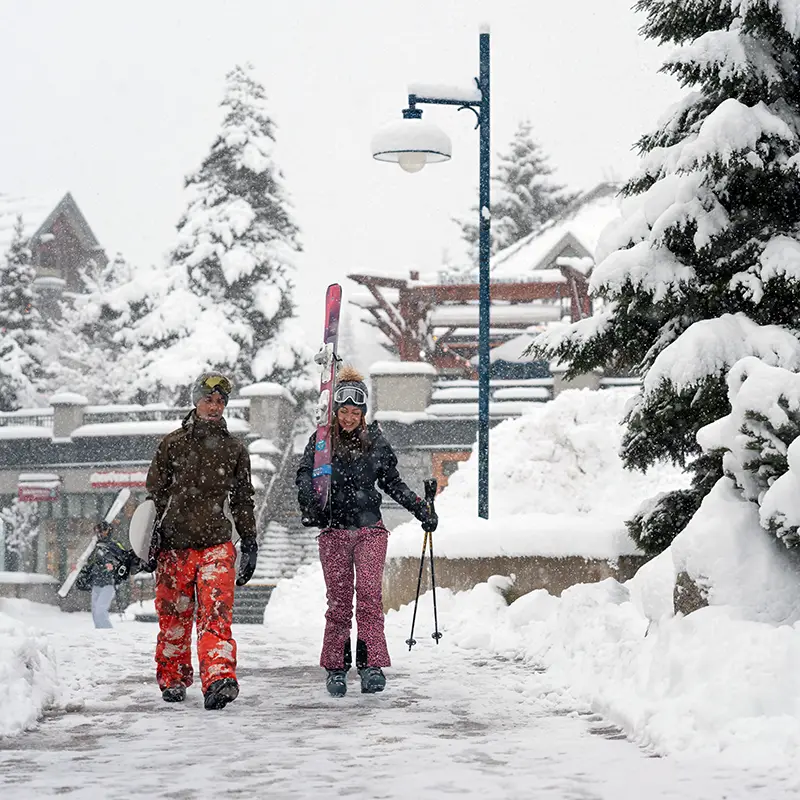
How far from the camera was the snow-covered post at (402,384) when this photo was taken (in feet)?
93.8

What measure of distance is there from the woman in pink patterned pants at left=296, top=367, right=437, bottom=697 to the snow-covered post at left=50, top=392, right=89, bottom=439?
29.1 m

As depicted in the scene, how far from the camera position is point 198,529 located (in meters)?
7.56

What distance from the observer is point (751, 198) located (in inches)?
384

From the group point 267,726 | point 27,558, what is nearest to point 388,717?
point 267,726

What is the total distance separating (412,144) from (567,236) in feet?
101

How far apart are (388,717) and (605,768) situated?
1780 millimetres

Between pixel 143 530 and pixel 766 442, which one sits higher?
pixel 766 442

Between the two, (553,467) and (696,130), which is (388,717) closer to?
(696,130)

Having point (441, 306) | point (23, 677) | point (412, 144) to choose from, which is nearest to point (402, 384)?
point (441, 306)

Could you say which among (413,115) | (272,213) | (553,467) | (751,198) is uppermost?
(272,213)

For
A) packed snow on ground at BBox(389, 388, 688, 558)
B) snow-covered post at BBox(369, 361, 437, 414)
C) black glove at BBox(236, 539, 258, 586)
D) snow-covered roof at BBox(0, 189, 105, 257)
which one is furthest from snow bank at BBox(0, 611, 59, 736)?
snow-covered roof at BBox(0, 189, 105, 257)

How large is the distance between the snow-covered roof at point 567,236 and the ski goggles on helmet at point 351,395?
33663 mm

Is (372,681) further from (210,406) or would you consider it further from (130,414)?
(130,414)

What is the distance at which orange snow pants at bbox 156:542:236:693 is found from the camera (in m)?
7.44
